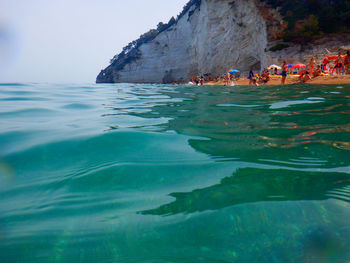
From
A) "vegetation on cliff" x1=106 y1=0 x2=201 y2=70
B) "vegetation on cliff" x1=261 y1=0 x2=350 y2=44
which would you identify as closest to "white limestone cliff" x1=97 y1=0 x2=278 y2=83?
"vegetation on cliff" x1=106 y1=0 x2=201 y2=70

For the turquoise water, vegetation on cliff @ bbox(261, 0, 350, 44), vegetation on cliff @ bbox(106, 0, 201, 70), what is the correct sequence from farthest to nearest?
vegetation on cliff @ bbox(106, 0, 201, 70) < vegetation on cliff @ bbox(261, 0, 350, 44) < the turquoise water

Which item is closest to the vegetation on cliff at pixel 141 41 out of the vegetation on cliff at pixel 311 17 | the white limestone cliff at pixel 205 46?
the white limestone cliff at pixel 205 46

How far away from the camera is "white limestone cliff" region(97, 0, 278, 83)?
2302 cm

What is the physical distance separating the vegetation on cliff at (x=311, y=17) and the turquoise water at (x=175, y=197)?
2066cm

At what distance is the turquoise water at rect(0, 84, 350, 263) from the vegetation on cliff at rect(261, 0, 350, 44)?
2066 centimetres

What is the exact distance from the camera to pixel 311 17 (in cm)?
1848

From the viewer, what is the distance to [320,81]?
10.7 m

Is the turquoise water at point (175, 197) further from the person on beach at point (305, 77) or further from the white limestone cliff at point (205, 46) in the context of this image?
the white limestone cliff at point (205, 46)

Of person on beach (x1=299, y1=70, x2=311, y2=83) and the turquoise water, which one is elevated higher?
person on beach (x1=299, y1=70, x2=311, y2=83)

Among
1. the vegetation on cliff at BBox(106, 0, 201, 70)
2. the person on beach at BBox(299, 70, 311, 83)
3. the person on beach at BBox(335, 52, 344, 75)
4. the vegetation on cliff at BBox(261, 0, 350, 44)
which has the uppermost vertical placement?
the vegetation on cliff at BBox(106, 0, 201, 70)

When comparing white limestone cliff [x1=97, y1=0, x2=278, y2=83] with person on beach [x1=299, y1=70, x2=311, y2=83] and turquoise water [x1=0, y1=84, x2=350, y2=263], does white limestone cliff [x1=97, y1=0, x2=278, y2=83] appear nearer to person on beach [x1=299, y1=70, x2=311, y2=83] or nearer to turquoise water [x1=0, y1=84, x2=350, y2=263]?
person on beach [x1=299, y1=70, x2=311, y2=83]

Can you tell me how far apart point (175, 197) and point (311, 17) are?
932 inches

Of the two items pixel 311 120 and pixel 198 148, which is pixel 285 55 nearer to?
pixel 311 120

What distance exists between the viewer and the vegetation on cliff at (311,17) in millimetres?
18250
